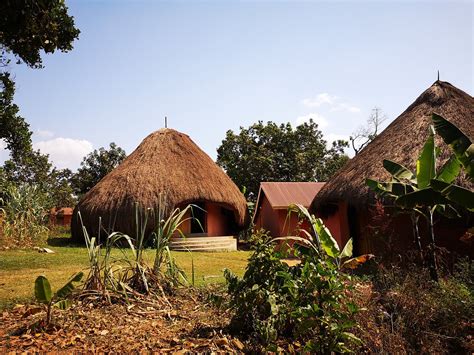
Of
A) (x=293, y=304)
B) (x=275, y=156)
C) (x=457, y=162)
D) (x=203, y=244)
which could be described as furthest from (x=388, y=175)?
(x=275, y=156)

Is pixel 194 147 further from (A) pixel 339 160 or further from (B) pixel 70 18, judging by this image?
(A) pixel 339 160

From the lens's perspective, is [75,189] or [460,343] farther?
[75,189]

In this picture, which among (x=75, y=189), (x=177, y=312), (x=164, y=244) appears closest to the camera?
(x=177, y=312)

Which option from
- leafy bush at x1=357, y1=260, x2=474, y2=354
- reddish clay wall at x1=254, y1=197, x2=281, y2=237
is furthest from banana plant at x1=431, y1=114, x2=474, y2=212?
reddish clay wall at x1=254, y1=197, x2=281, y2=237

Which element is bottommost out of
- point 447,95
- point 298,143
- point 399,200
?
point 399,200

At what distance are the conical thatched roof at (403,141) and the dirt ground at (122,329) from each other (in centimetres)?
607

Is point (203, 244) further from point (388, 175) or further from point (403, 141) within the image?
point (403, 141)

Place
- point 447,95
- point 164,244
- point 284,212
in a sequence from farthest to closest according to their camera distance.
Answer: point 284,212, point 447,95, point 164,244

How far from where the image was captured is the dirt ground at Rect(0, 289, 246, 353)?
315 cm

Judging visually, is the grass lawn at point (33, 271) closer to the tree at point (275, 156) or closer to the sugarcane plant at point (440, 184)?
the sugarcane plant at point (440, 184)

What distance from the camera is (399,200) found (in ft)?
15.9

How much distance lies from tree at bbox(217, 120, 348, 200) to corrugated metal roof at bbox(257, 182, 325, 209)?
307 inches

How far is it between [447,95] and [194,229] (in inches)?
472

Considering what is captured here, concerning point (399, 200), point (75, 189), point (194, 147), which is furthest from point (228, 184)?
point (75, 189)
